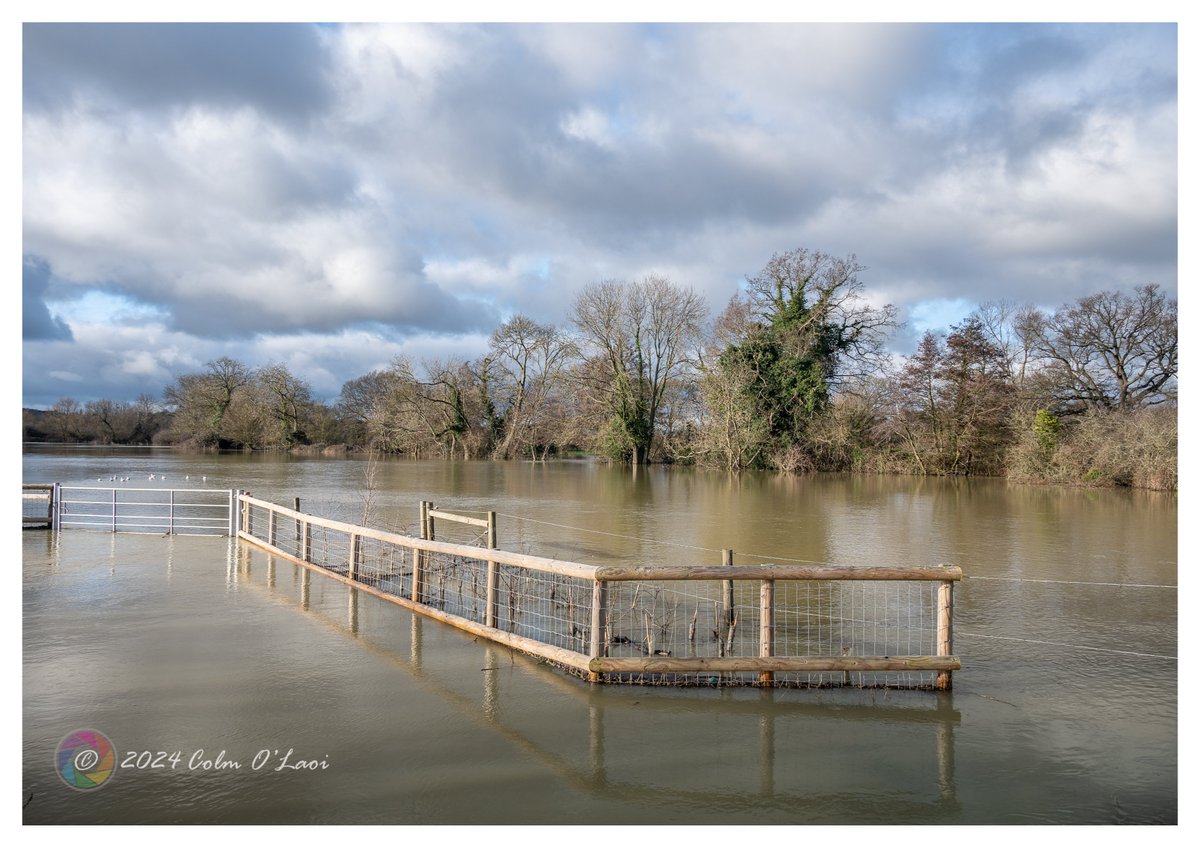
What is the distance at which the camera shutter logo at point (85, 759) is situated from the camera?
4207 millimetres

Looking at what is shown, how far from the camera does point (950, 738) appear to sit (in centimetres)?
500

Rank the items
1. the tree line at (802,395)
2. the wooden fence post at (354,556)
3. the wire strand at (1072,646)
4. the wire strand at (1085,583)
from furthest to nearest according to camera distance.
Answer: the tree line at (802,395) < the wire strand at (1085,583) < the wooden fence post at (354,556) < the wire strand at (1072,646)

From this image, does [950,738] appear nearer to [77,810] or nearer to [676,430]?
[77,810]

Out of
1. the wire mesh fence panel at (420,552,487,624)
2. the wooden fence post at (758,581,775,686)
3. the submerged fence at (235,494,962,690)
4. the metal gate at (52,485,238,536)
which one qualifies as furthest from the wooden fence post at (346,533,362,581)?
the wooden fence post at (758,581,775,686)

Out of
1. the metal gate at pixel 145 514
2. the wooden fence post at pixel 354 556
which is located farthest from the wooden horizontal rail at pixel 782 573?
the metal gate at pixel 145 514

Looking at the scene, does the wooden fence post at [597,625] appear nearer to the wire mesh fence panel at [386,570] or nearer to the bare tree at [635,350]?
the wire mesh fence panel at [386,570]

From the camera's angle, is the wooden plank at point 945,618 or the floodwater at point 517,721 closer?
the floodwater at point 517,721

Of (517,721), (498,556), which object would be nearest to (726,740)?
(517,721)

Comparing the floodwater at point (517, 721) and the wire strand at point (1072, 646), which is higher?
the floodwater at point (517, 721)

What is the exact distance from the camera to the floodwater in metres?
4.07

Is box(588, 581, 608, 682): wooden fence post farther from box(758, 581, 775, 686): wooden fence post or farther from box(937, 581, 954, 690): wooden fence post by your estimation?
box(937, 581, 954, 690): wooden fence post

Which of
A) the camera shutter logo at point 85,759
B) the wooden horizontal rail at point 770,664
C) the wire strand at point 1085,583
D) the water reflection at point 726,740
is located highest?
the wooden horizontal rail at point 770,664

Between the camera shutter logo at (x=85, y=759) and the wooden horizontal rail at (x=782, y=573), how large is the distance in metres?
3.39

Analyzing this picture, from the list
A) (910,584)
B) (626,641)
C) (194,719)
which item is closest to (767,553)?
(910,584)
